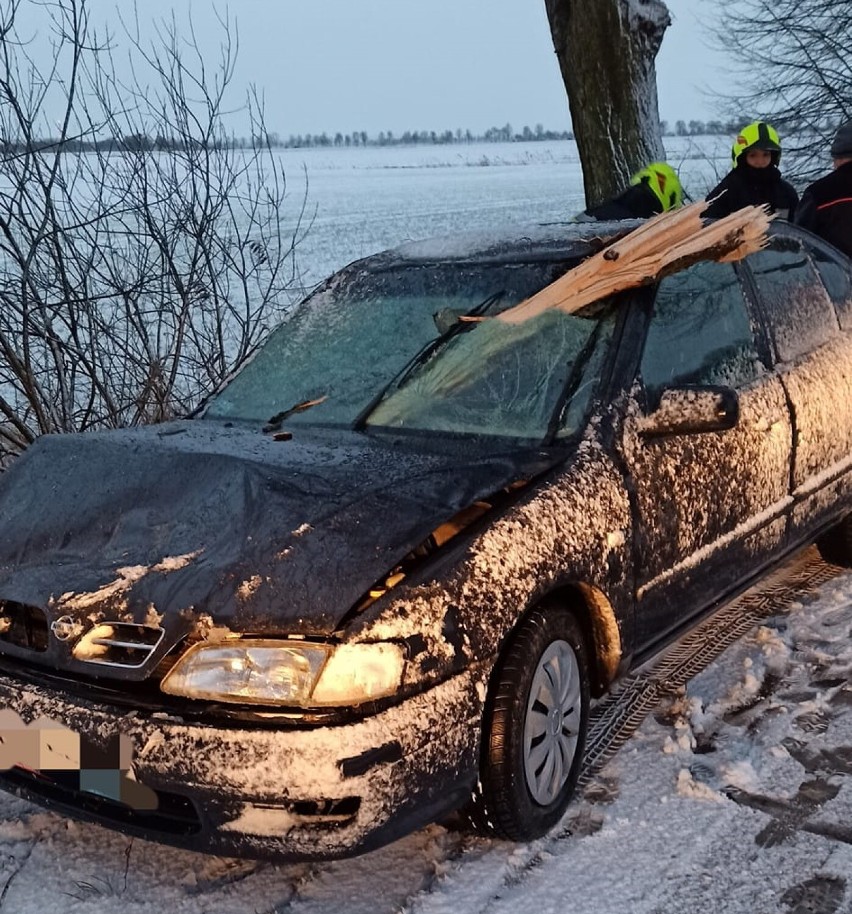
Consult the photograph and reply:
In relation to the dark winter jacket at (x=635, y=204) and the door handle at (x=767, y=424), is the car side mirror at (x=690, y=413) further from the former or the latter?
the dark winter jacket at (x=635, y=204)

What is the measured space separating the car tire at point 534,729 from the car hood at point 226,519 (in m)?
0.43

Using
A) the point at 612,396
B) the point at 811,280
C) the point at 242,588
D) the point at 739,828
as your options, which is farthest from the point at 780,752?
the point at 811,280

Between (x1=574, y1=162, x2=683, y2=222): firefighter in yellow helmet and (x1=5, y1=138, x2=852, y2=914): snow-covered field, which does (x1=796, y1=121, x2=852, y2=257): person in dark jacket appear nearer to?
(x1=574, y1=162, x2=683, y2=222): firefighter in yellow helmet

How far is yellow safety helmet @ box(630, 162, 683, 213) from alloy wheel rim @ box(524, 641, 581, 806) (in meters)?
4.40

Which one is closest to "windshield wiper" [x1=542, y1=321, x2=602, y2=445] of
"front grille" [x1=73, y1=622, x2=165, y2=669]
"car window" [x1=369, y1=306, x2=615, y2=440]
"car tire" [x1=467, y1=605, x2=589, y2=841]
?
"car window" [x1=369, y1=306, x2=615, y2=440]

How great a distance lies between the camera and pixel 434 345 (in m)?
Result: 3.38

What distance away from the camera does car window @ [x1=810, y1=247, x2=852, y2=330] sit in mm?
4602

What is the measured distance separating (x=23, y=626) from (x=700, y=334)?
242 cm

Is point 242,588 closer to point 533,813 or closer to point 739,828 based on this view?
point 533,813

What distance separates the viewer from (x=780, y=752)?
310 centimetres

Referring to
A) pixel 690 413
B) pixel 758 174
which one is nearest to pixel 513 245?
pixel 690 413

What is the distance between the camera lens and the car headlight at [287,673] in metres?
2.21

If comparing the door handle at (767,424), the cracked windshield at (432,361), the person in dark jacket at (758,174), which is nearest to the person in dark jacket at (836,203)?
the person in dark jacket at (758,174)

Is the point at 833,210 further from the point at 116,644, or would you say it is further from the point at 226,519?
the point at 116,644
